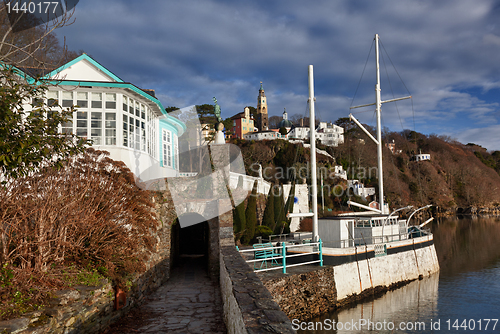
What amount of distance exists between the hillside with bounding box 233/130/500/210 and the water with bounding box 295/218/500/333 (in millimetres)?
24429

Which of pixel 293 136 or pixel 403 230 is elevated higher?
pixel 293 136

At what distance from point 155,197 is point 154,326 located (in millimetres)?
5492

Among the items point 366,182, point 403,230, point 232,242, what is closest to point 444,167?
point 366,182

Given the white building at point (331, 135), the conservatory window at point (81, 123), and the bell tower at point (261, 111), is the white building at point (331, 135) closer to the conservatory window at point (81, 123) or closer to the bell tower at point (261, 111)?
the bell tower at point (261, 111)

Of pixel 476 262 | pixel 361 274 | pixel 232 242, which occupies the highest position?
pixel 232 242

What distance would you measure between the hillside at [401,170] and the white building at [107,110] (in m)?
34.0

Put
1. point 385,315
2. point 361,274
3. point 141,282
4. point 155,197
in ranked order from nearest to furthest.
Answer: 1. point 141,282
2. point 155,197
3. point 385,315
4. point 361,274

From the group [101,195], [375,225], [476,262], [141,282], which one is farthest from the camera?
[476,262]

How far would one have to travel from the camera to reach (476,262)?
2303cm

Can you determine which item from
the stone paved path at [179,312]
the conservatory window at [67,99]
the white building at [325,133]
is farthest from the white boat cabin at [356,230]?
the white building at [325,133]

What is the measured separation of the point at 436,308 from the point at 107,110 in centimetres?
1654

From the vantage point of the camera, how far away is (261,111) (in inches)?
3730

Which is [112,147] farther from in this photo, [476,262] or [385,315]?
[476,262]

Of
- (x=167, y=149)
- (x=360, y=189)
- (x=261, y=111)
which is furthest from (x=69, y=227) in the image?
(x=261, y=111)
